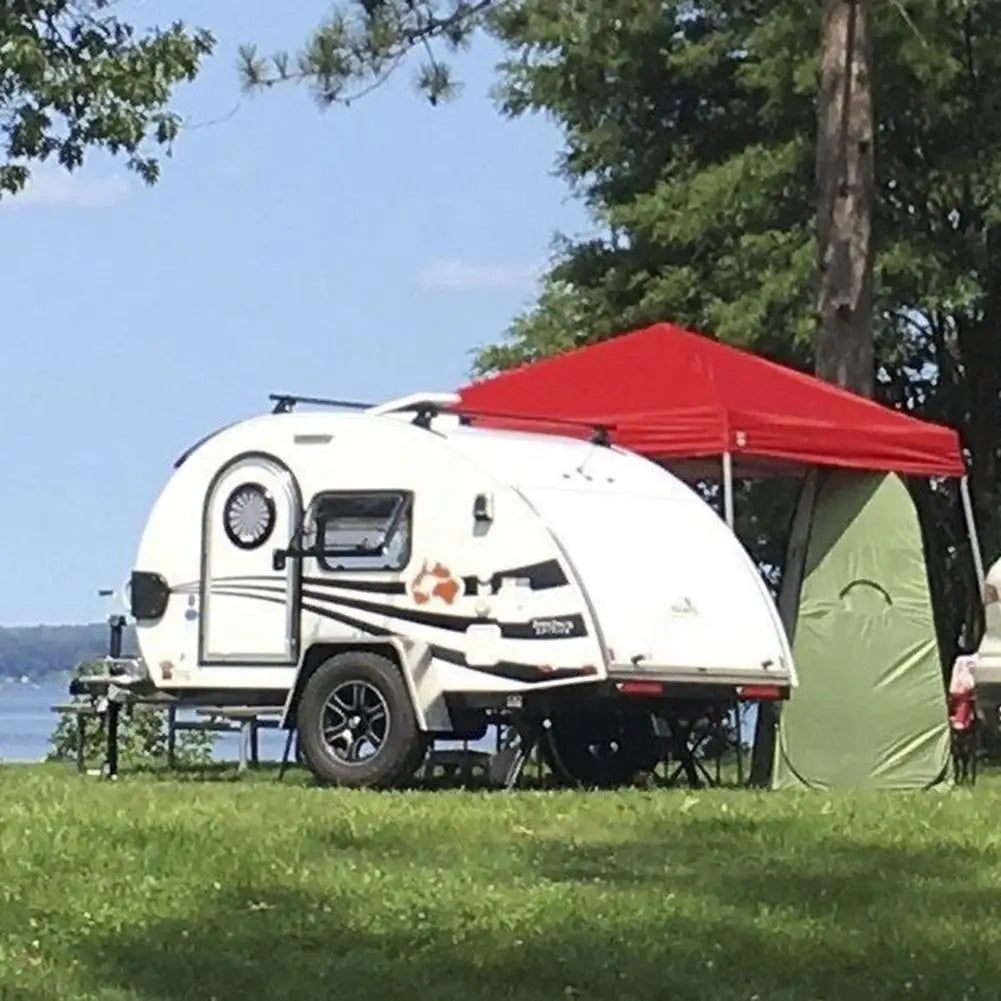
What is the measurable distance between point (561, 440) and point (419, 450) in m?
1.17

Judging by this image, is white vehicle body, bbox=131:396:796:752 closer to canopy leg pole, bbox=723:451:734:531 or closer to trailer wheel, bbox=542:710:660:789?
canopy leg pole, bbox=723:451:734:531

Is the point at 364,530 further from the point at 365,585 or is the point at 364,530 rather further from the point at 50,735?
the point at 50,735

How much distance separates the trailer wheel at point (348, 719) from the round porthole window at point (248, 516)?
0.88 meters

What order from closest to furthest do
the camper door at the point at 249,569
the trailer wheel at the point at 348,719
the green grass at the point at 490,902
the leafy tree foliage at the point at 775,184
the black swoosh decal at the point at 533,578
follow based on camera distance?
the green grass at the point at 490,902 → the black swoosh decal at the point at 533,578 → the trailer wheel at the point at 348,719 → the camper door at the point at 249,569 → the leafy tree foliage at the point at 775,184

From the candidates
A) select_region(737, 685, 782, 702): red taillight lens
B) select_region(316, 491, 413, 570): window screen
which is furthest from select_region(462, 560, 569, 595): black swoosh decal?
select_region(737, 685, 782, 702): red taillight lens

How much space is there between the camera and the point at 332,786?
14477 mm

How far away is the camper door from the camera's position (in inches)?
583

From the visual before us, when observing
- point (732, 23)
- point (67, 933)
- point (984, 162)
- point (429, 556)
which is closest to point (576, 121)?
point (732, 23)

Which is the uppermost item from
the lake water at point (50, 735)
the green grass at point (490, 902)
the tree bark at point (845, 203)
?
the tree bark at point (845, 203)

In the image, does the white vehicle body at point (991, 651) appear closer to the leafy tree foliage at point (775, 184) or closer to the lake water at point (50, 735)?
the lake water at point (50, 735)

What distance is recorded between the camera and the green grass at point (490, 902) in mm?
7633

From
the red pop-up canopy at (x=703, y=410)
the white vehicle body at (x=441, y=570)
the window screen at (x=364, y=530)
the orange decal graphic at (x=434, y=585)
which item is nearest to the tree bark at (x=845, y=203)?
the red pop-up canopy at (x=703, y=410)

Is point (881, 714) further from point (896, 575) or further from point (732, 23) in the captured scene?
point (732, 23)

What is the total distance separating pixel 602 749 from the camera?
16.2 m
